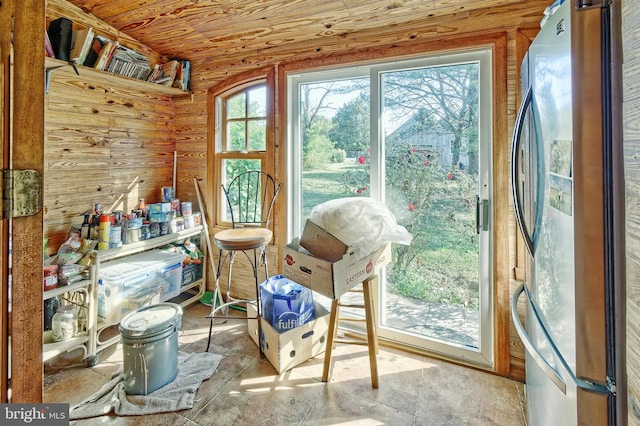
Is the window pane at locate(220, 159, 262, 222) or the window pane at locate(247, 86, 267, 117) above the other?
the window pane at locate(247, 86, 267, 117)

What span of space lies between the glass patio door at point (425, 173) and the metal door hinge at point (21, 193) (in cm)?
187

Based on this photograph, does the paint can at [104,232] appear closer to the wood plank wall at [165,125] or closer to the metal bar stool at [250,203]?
the wood plank wall at [165,125]

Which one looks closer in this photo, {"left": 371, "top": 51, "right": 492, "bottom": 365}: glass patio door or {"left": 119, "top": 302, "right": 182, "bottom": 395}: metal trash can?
{"left": 119, "top": 302, "right": 182, "bottom": 395}: metal trash can

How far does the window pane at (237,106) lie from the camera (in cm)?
298

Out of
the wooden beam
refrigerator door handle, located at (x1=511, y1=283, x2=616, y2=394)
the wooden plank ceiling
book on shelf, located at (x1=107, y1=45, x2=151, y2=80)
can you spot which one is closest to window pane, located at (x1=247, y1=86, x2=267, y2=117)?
the wooden plank ceiling

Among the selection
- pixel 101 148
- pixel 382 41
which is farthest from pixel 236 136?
pixel 382 41

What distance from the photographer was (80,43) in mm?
2273

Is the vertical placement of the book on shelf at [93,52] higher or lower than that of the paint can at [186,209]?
higher

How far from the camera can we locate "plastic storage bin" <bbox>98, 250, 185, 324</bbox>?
7.46 ft

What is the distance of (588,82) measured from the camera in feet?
A: 2.50

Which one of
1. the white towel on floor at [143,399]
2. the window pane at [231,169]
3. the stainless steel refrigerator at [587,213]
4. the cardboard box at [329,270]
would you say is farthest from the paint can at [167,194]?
the stainless steel refrigerator at [587,213]

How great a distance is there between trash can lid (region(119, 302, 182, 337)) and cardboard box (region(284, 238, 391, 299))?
694mm

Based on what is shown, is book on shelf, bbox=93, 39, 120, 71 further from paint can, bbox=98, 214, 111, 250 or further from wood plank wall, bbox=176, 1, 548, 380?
paint can, bbox=98, 214, 111, 250

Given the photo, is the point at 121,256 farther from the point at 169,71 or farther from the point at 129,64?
the point at 169,71
